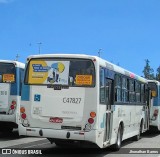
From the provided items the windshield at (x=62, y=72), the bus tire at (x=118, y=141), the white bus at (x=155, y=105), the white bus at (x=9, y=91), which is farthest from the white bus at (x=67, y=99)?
the white bus at (x=155, y=105)

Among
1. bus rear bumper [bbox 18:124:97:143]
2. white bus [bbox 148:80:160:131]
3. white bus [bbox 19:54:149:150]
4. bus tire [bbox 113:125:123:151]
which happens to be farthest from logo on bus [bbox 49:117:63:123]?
white bus [bbox 148:80:160:131]

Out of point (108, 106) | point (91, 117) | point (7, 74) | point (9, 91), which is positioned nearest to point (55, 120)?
point (91, 117)

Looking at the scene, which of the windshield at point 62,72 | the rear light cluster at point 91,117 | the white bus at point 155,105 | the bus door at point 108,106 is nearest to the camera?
the rear light cluster at point 91,117

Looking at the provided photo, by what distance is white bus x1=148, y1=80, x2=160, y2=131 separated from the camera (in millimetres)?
22438

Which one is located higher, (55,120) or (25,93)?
(25,93)

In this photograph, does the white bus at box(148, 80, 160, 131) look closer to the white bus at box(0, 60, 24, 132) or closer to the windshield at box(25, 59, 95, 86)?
the white bus at box(0, 60, 24, 132)

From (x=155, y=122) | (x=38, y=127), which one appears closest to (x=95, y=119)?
(x=38, y=127)

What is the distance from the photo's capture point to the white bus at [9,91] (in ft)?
57.7

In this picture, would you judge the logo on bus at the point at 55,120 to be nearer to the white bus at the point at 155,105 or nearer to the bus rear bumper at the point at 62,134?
the bus rear bumper at the point at 62,134

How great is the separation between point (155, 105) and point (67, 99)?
445 inches

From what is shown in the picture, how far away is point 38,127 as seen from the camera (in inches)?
484

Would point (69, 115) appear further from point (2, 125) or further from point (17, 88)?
point (2, 125)

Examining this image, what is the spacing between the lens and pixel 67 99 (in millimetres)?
12195

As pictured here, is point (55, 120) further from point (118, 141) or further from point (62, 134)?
point (118, 141)
